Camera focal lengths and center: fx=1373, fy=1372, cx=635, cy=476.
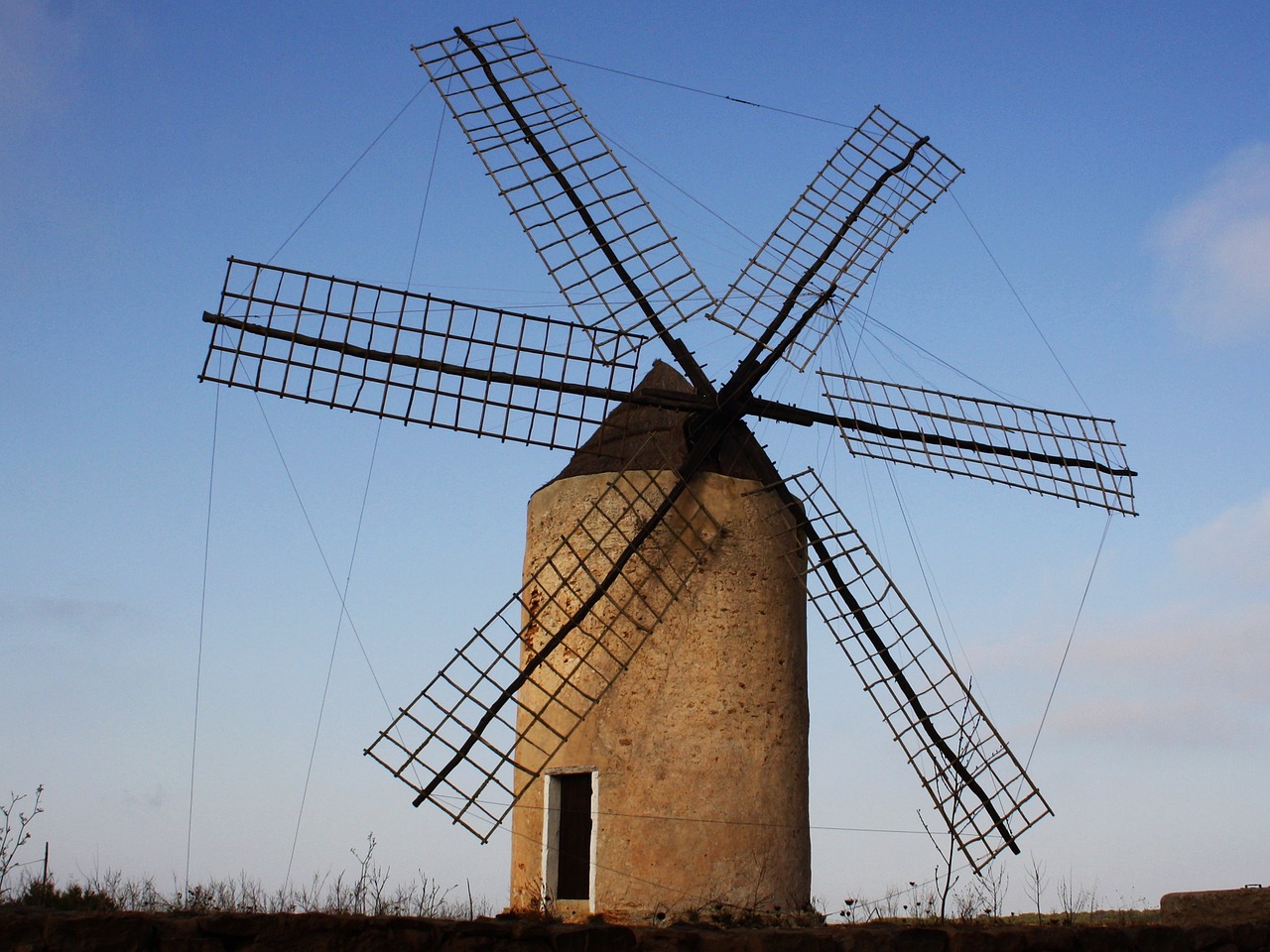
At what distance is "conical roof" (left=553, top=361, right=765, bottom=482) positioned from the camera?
30.7 ft

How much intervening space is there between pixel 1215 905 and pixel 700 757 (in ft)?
10.4

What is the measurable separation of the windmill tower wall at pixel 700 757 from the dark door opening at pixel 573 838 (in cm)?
3

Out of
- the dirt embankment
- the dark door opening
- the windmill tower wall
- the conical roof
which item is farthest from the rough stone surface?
the conical roof

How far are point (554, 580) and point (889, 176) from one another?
4.54 m

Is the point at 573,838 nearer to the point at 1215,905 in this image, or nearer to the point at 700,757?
the point at 700,757

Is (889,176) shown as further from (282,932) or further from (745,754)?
(282,932)

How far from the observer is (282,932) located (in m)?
5.35

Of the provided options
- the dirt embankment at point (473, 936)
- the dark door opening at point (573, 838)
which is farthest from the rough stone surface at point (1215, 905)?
the dark door opening at point (573, 838)

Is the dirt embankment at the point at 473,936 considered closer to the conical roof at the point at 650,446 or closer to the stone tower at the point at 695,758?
the stone tower at the point at 695,758

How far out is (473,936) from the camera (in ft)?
18.6

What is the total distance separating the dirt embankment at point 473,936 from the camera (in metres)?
5.11

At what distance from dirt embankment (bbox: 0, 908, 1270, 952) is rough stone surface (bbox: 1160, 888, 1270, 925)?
0.89m

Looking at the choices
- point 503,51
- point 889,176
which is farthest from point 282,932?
point 889,176

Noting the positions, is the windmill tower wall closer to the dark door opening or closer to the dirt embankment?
the dark door opening
